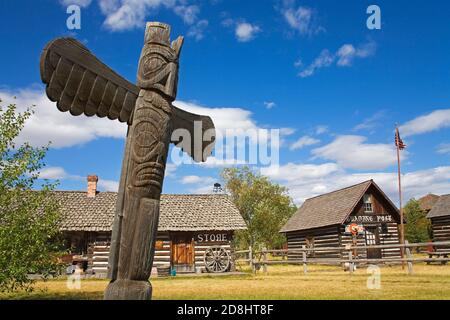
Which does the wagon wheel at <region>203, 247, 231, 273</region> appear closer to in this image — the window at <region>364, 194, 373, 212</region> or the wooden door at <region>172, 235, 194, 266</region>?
the wooden door at <region>172, 235, 194, 266</region>

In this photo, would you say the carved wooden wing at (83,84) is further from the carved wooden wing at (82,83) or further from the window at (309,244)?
the window at (309,244)

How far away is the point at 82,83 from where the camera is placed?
3.53 metres

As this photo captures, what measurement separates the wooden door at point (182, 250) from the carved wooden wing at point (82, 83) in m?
20.2

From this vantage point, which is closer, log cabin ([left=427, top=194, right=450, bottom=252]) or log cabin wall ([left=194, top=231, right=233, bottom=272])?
log cabin wall ([left=194, top=231, right=233, bottom=272])

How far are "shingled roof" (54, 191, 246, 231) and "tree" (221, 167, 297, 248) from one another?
1955 cm

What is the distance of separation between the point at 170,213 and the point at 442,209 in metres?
23.0

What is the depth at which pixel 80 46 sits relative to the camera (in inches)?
139

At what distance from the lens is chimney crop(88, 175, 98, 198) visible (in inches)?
1015

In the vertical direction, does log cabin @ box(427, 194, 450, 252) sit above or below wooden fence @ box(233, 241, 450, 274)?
above

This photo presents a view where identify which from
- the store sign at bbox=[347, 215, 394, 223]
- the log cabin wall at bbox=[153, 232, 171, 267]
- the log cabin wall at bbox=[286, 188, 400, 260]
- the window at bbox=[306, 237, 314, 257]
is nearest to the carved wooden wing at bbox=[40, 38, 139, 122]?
the log cabin wall at bbox=[153, 232, 171, 267]

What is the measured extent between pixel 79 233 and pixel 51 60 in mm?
21455

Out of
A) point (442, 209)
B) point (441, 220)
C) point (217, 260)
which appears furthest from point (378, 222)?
point (217, 260)

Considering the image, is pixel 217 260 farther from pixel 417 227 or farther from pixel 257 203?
pixel 417 227

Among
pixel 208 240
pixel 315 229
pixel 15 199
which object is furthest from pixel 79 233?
pixel 315 229
